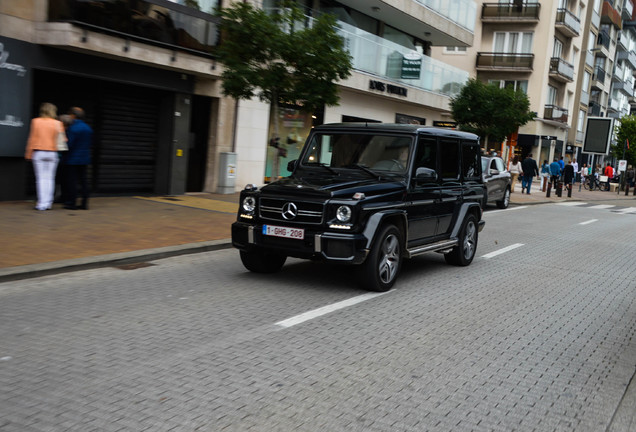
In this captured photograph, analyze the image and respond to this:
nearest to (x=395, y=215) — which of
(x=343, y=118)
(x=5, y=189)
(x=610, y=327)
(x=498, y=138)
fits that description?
(x=610, y=327)

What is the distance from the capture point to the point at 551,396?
14.5 feet

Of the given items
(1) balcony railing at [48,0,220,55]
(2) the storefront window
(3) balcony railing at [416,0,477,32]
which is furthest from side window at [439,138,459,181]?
(3) balcony railing at [416,0,477,32]

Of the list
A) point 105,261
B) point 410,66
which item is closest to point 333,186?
point 105,261

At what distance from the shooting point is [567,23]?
5006cm

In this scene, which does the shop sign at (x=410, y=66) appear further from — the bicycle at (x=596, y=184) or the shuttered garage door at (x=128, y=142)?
the bicycle at (x=596, y=184)

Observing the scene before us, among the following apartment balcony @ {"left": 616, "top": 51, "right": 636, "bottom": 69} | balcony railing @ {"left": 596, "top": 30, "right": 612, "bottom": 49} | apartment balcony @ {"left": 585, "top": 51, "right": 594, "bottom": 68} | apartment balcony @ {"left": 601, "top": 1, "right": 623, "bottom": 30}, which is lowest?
apartment balcony @ {"left": 585, "top": 51, "right": 594, "bottom": 68}

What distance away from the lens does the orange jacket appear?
11727 mm

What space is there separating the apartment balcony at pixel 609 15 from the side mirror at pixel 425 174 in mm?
62833

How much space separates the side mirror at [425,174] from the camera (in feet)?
26.1

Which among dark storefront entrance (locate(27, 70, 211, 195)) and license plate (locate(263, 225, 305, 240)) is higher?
dark storefront entrance (locate(27, 70, 211, 195))

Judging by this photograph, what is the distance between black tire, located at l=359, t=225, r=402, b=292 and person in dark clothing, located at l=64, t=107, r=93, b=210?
7.28 metres

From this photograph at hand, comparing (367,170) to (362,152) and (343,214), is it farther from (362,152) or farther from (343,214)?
(343,214)

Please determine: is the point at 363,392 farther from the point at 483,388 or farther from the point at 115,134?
the point at 115,134

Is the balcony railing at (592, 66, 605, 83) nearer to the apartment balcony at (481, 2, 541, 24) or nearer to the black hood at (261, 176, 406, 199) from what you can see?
the apartment balcony at (481, 2, 541, 24)
